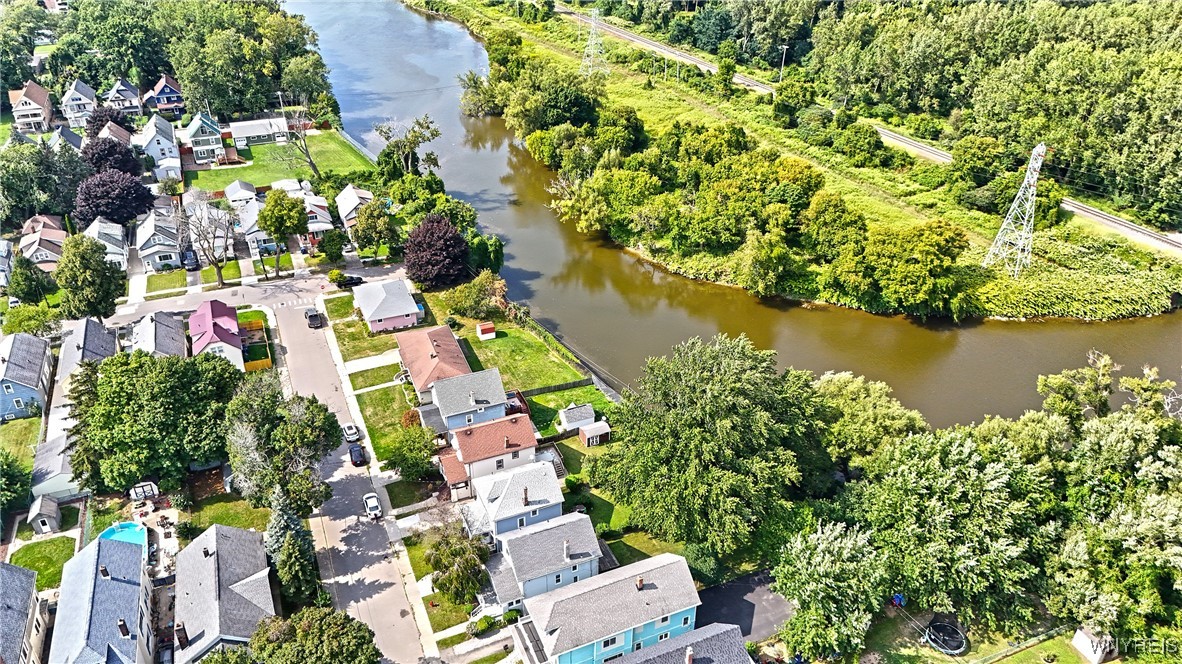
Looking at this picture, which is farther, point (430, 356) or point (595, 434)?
point (430, 356)

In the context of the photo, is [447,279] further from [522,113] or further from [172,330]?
[522,113]

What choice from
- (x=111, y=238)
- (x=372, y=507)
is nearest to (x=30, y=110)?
(x=111, y=238)

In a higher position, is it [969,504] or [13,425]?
[969,504]

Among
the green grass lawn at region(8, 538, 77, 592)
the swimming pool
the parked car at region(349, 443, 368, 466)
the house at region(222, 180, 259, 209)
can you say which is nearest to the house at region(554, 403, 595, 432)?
the parked car at region(349, 443, 368, 466)

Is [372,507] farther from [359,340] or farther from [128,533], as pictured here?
Answer: [359,340]

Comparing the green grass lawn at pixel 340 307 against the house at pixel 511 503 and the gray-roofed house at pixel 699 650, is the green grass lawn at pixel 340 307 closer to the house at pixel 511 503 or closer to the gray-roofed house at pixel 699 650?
the house at pixel 511 503

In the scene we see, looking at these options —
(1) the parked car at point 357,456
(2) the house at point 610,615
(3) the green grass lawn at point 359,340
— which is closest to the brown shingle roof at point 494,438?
(1) the parked car at point 357,456

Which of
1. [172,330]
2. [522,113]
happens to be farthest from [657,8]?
[172,330]
